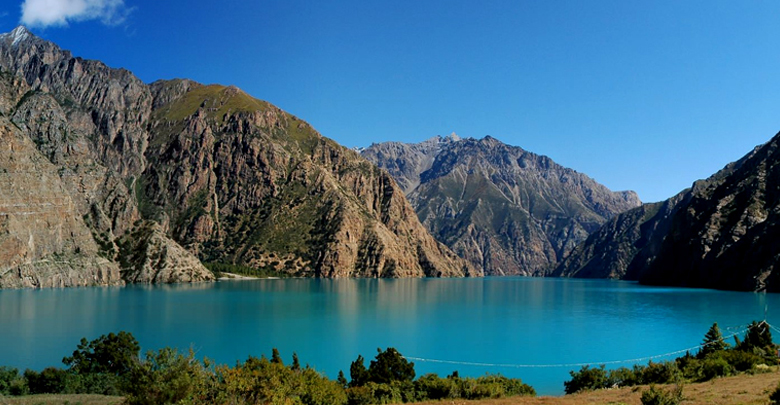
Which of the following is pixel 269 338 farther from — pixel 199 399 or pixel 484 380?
pixel 199 399

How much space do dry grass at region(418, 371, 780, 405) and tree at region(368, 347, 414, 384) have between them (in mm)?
8974

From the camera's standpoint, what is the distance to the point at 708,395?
29141mm

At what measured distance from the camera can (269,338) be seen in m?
68.0

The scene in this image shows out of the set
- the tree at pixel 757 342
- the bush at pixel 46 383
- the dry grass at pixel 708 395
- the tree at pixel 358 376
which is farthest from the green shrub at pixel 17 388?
the tree at pixel 757 342

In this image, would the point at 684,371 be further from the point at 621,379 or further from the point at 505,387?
the point at 505,387

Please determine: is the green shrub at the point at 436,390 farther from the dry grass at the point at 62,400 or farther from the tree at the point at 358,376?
the dry grass at the point at 62,400

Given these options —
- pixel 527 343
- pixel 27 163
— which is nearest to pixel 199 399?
pixel 527 343

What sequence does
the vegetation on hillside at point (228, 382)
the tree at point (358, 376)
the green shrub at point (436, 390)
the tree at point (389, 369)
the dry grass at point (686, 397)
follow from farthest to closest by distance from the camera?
the tree at point (389, 369) < the tree at point (358, 376) < the green shrub at point (436, 390) < the dry grass at point (686, 397) < the vegetation on hillside at point (228, 382)

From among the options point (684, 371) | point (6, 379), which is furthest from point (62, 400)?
point (684, 371)

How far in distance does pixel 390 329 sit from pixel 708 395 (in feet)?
170

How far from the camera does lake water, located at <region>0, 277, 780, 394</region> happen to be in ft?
186

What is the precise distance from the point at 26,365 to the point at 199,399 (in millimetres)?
36727

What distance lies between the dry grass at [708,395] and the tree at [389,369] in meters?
8.97

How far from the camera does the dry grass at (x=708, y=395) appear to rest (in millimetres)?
27109
